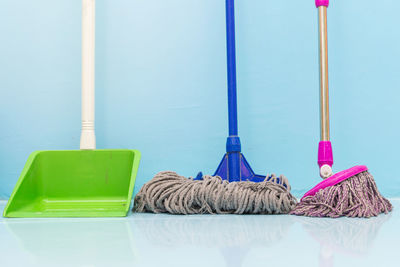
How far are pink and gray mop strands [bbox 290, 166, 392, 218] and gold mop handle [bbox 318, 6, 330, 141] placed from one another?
0.19m

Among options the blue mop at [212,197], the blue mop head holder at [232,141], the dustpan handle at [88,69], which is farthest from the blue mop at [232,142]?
the dustpan handle at [88,69]

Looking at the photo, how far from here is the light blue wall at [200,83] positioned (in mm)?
1503

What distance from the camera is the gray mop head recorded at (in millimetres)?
1129

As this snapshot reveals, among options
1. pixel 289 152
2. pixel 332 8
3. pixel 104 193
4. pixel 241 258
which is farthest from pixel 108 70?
pixel 241 258

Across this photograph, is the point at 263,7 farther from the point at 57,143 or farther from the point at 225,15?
the point at 57,143

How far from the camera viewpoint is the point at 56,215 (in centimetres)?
113

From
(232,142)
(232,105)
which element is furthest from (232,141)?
(232,105)

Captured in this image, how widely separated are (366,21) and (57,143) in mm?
1164

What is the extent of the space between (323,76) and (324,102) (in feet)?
0.27

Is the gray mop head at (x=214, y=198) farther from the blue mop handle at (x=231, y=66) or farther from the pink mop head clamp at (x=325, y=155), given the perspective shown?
the blue mop handle at (x=231, y=66)

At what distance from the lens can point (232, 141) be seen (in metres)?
1.39

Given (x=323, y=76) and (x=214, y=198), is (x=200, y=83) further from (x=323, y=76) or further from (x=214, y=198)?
(x=214, y=198)

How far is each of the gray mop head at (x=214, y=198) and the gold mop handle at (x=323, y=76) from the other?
236 mm

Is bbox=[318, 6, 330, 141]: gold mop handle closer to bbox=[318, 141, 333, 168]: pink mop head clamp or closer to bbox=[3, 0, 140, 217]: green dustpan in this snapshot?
bbox=[318, 141, 333, 168]: pink mop head clamp
